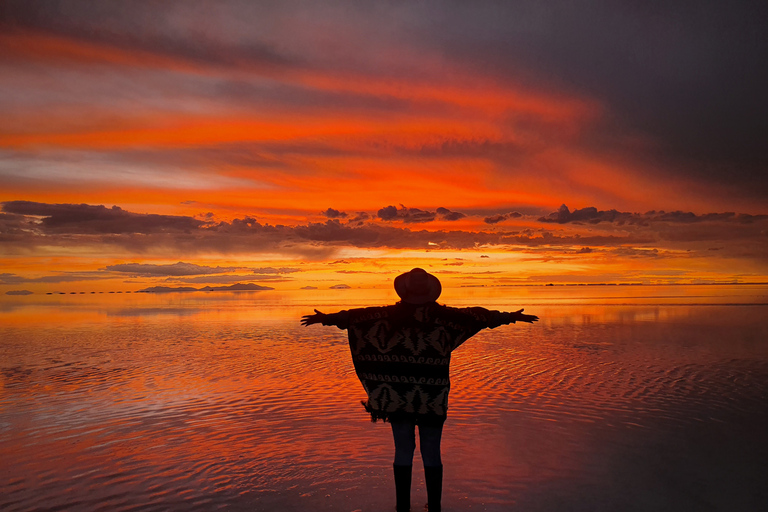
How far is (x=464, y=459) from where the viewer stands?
7.27 m

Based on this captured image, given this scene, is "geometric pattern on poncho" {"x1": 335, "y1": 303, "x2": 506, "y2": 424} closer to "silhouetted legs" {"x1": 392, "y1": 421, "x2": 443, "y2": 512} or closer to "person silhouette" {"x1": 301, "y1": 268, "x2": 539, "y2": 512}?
"person silhouette" {"x1": 301, "y1": 268, "x2": 539, "y2": 512}

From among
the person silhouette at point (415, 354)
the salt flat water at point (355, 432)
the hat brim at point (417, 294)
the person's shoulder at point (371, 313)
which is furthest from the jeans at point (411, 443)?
the hat brim at point (417, 294)

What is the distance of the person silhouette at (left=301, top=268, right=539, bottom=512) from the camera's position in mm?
5270

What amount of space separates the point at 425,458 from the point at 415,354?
965 mm

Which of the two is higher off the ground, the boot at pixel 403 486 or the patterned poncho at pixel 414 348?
the patterned poncho at pixel 414 348

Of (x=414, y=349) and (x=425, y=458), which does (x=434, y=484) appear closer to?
(x=425, y=458)

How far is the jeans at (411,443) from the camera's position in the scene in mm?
5312

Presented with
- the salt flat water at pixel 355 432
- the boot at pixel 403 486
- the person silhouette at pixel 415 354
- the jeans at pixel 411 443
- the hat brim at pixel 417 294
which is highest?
the hat brim at pixel 417 294

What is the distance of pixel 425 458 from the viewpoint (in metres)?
5.38

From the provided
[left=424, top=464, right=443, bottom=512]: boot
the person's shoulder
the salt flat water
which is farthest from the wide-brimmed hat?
the salt flat water

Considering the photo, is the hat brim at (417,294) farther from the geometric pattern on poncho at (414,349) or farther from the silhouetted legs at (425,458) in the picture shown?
the silhouetted legs at (425,458)

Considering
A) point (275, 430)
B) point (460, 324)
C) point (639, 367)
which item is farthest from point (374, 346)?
point (639, 367)

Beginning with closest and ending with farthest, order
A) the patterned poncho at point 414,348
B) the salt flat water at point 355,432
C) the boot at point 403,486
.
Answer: the patterned poncho at point 414,348 → the boot at point 403,486 → the salt flat water at point 355,432

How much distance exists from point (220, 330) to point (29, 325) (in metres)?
10.9
